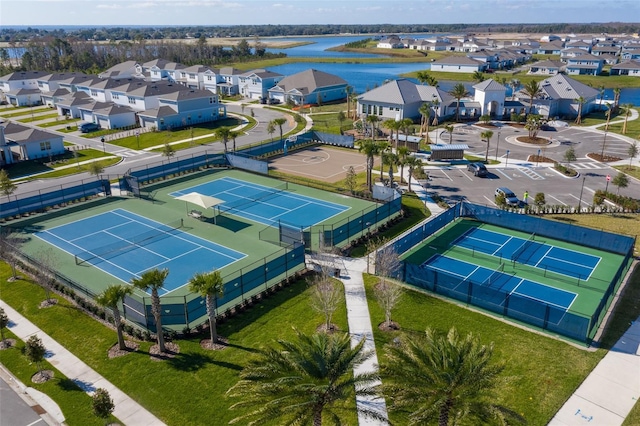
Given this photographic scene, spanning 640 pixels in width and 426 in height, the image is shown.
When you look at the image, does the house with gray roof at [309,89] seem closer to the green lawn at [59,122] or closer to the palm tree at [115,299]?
the green lawn at [59,122]

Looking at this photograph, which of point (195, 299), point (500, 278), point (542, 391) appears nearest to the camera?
point (542, 391)

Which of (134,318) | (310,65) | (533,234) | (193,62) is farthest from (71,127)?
(310,65)

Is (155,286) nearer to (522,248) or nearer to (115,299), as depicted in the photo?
(115,299)

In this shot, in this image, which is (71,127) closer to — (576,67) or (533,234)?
(533,234)

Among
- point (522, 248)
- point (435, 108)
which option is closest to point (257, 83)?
point (435, 108)

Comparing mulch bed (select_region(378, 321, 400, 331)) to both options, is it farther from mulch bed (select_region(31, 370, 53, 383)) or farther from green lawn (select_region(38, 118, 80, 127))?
green lawn (select_region(38, 118, 80, 127))

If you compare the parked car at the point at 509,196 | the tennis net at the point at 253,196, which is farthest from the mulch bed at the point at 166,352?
the parked car at the point at 509,196

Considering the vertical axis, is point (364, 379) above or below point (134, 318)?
above
